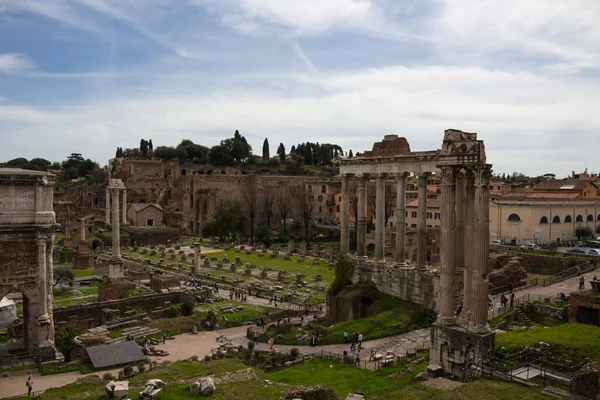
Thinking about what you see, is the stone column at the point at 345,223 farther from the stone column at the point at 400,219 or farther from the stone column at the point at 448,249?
the stone column at the point at 448,249

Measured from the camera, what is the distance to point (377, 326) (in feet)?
70.4

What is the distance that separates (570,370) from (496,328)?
602 cm

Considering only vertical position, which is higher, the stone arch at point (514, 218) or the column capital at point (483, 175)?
the column capital at point (483, 175)

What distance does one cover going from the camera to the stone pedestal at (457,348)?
45.4ft

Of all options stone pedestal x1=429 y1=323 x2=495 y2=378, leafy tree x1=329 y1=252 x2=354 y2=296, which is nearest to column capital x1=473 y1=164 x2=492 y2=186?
stone pedestal x1=429 y1=323 x2=495 y2=378

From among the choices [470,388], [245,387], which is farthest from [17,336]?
[470,388]

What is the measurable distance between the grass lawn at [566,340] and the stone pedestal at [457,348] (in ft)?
3.22

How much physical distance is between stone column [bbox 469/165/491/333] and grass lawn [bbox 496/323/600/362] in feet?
4.12

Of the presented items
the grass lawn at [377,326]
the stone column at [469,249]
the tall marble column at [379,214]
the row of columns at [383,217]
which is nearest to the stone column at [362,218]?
the row of columns at [383,217]

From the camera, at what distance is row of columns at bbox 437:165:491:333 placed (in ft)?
45.9

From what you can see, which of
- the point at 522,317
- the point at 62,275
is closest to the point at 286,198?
the point at 62,275

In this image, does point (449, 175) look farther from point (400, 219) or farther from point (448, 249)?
point (400, 219)

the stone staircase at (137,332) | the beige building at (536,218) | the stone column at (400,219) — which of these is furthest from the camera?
the beige building at (536,218)

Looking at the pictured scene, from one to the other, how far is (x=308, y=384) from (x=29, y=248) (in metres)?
11.8
